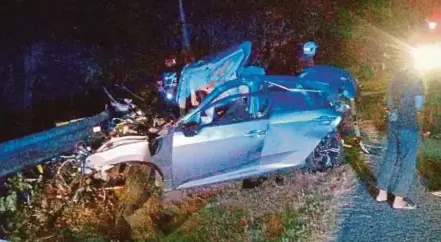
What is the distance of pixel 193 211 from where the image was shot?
8211 millimetres

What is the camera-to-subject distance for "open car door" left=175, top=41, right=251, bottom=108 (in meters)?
8.87

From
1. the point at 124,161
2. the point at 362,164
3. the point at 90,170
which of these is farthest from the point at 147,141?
the point at 362,164

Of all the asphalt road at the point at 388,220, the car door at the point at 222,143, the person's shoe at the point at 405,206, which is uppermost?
the car door at the point at 222,143

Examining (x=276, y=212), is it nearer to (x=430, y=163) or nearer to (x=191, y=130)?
(x=191, y=130)

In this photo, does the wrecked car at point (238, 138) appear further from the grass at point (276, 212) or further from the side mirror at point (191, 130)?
the grass at point (276, 212)

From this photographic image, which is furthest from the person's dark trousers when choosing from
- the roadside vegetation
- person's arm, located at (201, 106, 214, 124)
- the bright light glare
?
person's arm, located at (201, 106, 214, 124)

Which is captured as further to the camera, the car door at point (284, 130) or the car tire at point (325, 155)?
the car tire at point (325, 155)

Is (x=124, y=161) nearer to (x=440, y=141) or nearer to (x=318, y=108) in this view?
(x=318, y=108)

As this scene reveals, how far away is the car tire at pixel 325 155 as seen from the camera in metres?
8.36

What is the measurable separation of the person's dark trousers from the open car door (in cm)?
246

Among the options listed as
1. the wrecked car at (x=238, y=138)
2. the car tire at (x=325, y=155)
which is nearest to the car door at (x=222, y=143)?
the wrecked car at (x=238, y=138)

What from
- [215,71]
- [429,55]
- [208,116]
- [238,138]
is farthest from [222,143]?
[429,55]

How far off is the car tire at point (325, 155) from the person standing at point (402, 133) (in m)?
1.15

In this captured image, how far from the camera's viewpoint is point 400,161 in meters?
7.12
